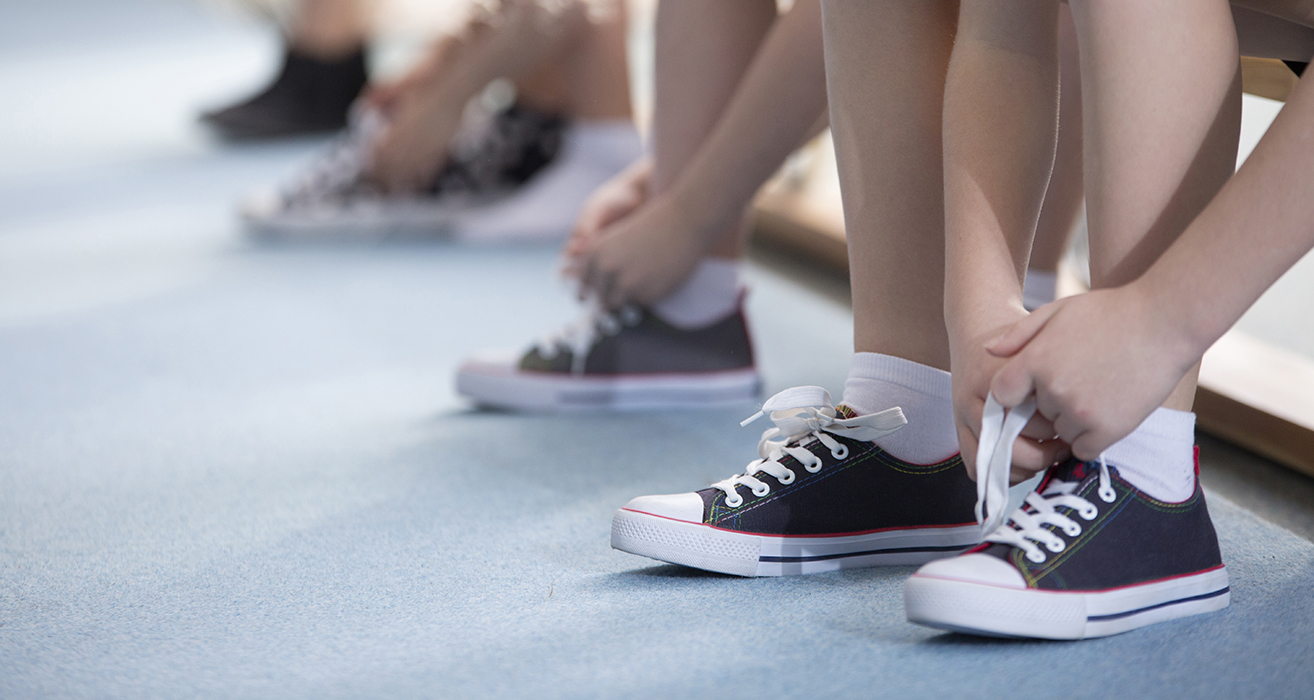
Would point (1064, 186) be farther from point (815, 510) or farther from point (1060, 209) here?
point (815, 510)

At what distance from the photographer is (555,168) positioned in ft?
5.12

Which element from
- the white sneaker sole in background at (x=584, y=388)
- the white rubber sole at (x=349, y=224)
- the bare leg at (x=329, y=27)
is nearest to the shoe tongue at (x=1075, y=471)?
the white sneaker sole in background at (x=584, y=388)

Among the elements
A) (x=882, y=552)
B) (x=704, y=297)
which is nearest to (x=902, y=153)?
(x=882, y=552)

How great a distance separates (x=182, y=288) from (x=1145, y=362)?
1191mm

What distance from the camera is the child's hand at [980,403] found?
50 cm

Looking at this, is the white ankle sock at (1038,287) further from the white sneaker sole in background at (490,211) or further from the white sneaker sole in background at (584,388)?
the white sneaker sole in background at (490,211)

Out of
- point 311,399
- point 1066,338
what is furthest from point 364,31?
point 1066,338

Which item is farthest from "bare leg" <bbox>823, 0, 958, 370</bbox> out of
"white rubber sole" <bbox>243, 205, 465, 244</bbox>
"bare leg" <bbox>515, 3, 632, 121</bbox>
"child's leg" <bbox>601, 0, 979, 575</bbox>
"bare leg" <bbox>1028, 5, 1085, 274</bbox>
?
"white rubber sole" <bbox>243, 205, 465, 244</bbox>

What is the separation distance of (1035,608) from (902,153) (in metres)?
0.24

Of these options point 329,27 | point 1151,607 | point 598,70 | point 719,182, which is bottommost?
point 1151,607

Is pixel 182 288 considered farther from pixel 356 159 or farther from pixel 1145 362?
pixel 1145 362

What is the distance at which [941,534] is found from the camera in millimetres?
632

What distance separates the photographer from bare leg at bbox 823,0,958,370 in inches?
23.4

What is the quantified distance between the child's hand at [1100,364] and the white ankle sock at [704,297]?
47cm
